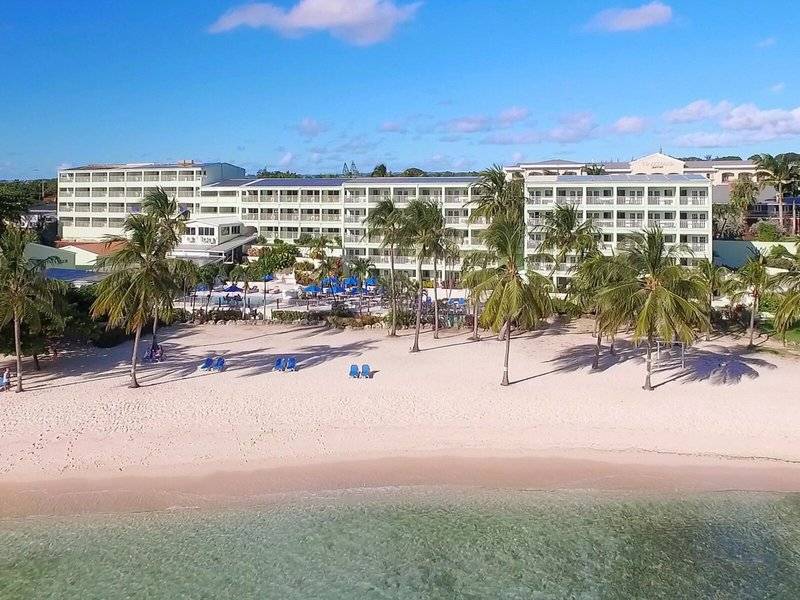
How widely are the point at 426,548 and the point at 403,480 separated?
10.4 feet

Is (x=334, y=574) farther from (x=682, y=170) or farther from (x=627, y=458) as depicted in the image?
(x=682, y=170)

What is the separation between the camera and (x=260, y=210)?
6775 cm

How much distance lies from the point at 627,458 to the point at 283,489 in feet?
34.8

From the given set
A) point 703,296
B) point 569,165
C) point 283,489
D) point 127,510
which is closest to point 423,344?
point 703,296

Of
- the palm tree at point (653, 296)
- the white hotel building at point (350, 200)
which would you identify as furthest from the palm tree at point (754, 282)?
the palm tree at point (653, 296)

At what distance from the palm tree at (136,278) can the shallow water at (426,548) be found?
29.4ft

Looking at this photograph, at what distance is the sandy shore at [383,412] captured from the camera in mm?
20438

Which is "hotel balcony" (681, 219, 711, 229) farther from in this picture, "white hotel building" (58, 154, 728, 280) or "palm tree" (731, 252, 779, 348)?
"palm tree" (731, 252, 779, 348)

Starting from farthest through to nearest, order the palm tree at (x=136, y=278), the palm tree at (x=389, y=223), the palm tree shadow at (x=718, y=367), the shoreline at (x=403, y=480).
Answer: the palm tree at (x=389, y=223) < the palm tree shadow at (x=718, y=367) < the palm tree at (x=136, y=278) < the shoreline at (x=403, y=480)

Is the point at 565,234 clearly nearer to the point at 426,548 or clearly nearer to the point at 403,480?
the point at 403,480

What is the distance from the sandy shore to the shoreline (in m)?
0.27

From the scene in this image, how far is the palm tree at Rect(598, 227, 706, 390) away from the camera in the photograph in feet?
76.6

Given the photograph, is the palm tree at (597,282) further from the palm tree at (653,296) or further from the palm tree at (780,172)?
the palm tree at (780,172)

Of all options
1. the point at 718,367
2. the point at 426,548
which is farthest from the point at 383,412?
the point at 718,367
